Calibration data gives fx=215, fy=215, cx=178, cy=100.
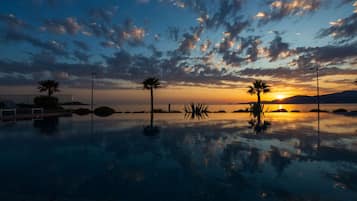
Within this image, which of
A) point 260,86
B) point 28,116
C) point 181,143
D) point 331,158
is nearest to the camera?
point 331,158

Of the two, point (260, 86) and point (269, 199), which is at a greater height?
point (260, 86)

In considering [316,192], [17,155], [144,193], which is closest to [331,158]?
[316,192]

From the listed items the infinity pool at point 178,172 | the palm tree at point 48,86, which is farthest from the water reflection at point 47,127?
the palm tree at point 48,86

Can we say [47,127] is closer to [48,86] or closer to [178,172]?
[178,172]

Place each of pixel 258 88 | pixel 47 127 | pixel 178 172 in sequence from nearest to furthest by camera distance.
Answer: pixel 178 172 → pixel 47 127 → pixel 258 88

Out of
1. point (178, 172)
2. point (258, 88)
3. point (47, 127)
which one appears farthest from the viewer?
point (258, 88)

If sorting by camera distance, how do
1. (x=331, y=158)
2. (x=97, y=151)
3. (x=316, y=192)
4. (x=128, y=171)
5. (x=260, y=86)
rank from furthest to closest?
(x=260, y=86), (x=97, y=151), (x=331, y=158), (x=128, y=171), (x=316, y=192)

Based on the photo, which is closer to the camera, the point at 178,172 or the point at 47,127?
the point at 178,172

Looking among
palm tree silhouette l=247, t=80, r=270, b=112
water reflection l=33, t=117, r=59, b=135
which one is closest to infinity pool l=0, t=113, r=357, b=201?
water reflection l=33, t=117, r=59, b=135

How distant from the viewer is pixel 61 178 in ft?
16.9

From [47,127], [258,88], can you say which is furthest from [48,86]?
[258,88]

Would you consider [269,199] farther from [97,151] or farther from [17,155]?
[17,155]

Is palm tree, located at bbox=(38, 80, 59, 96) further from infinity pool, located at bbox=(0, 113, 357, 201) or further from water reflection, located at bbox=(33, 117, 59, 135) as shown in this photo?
infinity pool, located at bbox=(0, 113, 357, 201)

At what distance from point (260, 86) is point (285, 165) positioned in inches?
1300
